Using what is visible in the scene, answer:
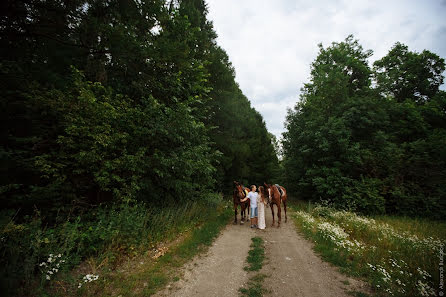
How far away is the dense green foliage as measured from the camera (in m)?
4.03

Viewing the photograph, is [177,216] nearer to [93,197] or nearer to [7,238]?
[93,197]

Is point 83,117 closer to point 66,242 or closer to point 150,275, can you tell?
point 66,242

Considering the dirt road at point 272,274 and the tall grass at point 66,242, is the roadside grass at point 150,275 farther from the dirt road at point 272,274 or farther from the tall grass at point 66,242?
the tall grass at point 66,242

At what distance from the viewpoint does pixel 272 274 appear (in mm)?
3984

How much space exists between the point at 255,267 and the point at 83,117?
20.3 feet

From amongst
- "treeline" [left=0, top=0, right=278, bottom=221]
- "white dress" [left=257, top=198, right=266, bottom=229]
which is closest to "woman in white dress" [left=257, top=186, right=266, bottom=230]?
"white dress" [left=257, top=198, right=266, bottom=229]

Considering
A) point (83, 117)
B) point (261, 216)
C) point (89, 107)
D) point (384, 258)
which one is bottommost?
point (384, 258)

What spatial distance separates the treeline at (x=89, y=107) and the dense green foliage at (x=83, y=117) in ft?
0.10

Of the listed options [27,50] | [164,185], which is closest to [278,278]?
[164,185]

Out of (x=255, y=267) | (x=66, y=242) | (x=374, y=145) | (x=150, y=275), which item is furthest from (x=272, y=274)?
(x=374, y=145)

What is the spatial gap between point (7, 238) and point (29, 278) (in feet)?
3.26

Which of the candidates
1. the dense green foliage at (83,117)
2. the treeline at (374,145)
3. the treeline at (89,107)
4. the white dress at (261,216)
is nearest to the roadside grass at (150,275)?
the dense green foliage at (83,117)

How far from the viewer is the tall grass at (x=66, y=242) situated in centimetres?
288

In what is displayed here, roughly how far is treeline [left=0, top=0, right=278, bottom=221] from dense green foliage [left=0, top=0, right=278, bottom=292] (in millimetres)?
30
